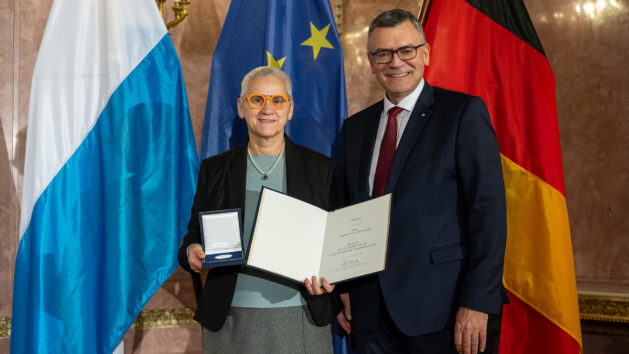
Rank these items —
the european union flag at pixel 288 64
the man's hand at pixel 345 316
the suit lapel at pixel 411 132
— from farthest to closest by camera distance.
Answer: the european union flag at pixel 288 64
the man's hand at pixel 345 316
the suit lapel at pixel 411 132

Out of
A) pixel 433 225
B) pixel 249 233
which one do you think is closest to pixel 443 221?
pixel 433 225

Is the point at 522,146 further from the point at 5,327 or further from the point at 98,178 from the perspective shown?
the point at 5,327

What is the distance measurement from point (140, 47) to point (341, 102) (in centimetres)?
102

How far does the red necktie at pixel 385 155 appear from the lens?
191 centimetres

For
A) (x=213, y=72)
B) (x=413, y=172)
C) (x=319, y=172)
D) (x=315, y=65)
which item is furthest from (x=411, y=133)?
(x=213, y=72)

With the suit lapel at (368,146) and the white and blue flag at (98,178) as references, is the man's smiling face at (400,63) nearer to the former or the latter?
the suit lapel at (368,146)

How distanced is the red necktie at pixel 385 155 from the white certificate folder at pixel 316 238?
0.16 meters

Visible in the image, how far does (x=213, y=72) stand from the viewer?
108 inches

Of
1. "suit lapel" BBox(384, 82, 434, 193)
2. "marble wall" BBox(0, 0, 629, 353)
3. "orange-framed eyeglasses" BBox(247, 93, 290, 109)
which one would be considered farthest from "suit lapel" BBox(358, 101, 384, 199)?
"marble wall" BBox(0, 0, 629, 353)

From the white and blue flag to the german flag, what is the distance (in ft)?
4.39

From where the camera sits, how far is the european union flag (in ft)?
8.95

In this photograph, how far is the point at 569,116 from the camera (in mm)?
3135

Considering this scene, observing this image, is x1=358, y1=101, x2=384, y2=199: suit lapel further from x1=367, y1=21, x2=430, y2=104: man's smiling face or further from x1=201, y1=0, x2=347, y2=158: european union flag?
x1=201, y1=0, x2=347, y2=158: european union flag

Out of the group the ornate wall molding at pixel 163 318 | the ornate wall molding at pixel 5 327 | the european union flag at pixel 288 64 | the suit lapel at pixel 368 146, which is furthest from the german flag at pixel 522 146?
the ornate wall molding at pixel 5 327
